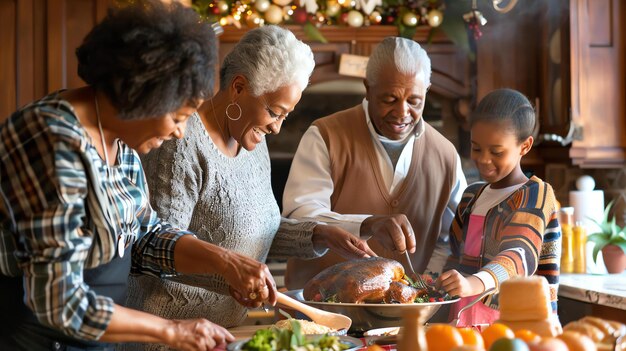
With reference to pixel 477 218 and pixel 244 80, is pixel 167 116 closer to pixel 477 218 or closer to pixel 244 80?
pixel 244 80

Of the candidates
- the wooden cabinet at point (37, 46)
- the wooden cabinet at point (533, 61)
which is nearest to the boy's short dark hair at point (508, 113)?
the wooden cabinet at point (533, 61)

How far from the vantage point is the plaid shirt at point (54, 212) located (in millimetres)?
1236

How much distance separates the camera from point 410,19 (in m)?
3.94

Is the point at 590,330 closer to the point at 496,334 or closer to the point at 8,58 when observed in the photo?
the point at 496,334

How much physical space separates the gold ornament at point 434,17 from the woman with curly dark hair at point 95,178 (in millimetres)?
2638

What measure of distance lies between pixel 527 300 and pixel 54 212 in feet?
2.49

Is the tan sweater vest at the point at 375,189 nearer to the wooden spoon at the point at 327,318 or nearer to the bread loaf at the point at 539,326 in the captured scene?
the wooden spoon at the point at 327,318

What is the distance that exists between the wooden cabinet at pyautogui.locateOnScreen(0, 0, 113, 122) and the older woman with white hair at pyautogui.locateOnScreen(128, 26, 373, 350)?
206 cm

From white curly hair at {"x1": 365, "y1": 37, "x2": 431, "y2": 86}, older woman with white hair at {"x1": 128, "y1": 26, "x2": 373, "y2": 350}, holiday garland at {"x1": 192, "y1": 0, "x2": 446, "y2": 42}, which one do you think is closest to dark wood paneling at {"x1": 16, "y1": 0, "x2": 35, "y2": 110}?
holiday garland at {"x1": 192, "y1": 0, "x2": 446, "y2": 42}

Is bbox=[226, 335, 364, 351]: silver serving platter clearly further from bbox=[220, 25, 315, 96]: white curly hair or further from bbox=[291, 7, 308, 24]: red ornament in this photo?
bbox=[291, 7, 308, 24]: red ornament

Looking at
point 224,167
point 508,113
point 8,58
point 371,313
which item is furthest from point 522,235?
point 8,58

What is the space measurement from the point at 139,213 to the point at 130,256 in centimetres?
9

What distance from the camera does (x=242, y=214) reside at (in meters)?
1.98

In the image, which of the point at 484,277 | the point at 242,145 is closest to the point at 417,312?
the point at 484,277
